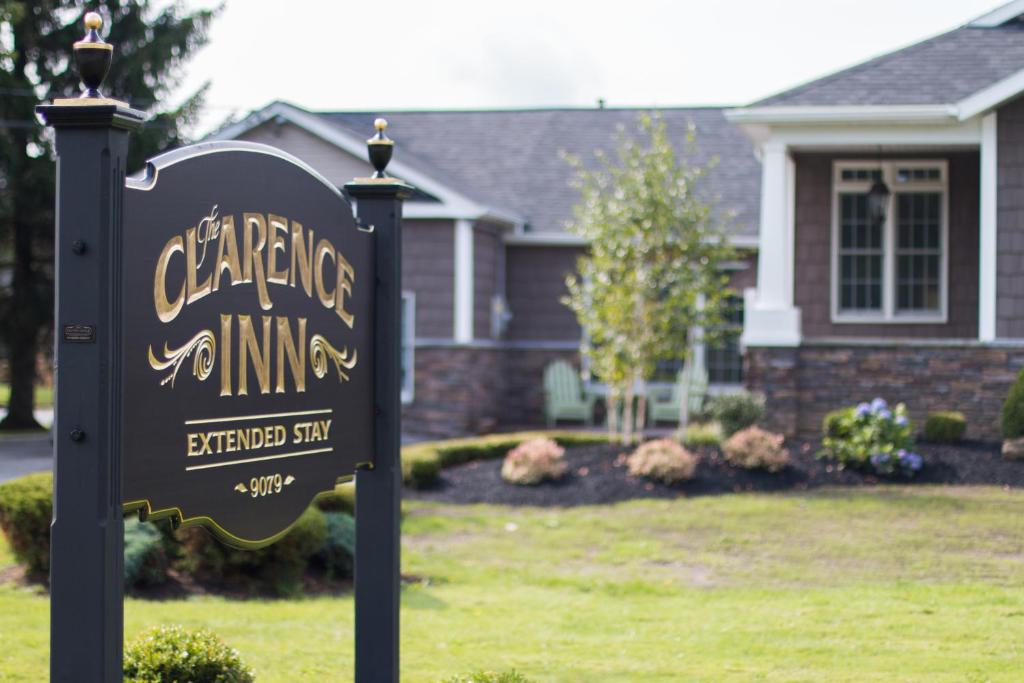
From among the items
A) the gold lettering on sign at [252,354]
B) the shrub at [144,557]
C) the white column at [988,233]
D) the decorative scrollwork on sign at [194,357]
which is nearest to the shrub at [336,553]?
the shrub at [144,557]

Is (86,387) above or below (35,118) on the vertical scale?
below

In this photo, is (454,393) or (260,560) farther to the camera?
(454,393)

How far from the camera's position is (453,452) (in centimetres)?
1511

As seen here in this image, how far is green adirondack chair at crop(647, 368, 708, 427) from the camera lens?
65.8ft

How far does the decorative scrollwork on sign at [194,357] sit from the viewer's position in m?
3.71

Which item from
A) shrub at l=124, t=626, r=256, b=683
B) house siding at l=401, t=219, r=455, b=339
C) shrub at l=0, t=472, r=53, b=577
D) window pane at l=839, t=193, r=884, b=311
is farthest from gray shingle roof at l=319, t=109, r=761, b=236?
shrub at l=124, t=626, r=256, b=683

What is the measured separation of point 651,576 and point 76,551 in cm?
659

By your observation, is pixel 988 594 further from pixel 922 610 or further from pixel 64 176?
pixel 64 176

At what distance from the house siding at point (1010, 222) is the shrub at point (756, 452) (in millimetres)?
3202

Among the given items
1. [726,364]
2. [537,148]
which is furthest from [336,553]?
[537,148]

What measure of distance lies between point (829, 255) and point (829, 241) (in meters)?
0.18

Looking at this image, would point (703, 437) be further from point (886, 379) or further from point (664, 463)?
point (664, 463)

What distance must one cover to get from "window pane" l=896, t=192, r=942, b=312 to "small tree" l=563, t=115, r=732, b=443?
261cm

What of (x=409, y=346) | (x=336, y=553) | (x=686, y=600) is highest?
(x=409, y=346)
